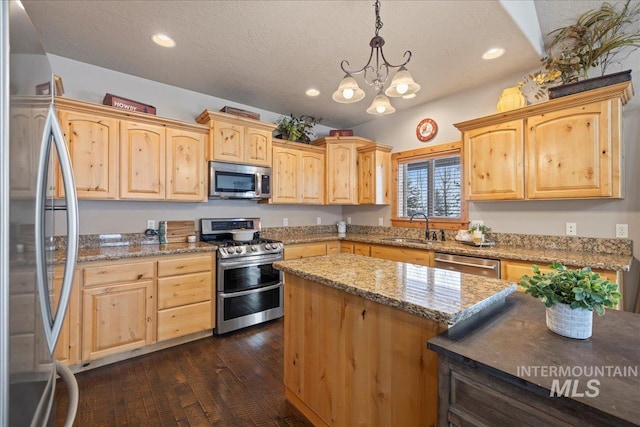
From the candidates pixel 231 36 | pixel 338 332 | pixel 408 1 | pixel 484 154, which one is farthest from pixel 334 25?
pixel 338 332

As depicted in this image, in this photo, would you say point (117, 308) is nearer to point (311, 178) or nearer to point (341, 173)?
point (311, 178)

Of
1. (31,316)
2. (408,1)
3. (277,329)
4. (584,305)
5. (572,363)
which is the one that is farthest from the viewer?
(277,329)

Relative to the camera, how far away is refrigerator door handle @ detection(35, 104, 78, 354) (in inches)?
31.3

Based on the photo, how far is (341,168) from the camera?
4.38 metres

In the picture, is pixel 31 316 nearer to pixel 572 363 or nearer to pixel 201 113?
pixel 572 363

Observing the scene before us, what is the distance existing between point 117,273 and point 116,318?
389 millimetres

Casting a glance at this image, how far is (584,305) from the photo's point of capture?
37.8 inches

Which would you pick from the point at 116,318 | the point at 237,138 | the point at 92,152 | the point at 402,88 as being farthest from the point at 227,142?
the point at 402,88

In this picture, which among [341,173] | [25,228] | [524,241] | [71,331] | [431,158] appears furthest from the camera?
[341,173]

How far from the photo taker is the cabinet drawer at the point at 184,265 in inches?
107

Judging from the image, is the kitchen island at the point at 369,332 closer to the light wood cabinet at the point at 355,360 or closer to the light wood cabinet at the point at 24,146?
the light wood cabinet at the point at 355,360

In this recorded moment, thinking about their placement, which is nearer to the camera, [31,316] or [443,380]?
[31,316]

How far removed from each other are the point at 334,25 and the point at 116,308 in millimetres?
2963
